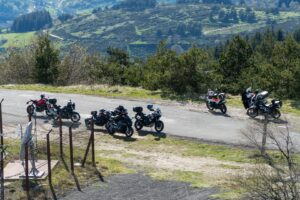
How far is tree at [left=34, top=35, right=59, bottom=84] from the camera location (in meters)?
42.9

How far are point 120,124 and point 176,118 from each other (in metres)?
4.51

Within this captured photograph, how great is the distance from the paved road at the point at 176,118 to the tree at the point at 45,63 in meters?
9.59

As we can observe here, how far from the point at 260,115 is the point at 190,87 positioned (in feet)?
23.8

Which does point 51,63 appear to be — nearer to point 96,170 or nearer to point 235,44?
point 235,44

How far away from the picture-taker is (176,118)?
26812mm

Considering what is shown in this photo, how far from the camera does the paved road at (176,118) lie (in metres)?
24.0

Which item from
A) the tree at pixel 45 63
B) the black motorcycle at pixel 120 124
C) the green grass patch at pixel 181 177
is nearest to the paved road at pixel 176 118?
the black motorcycle at pixel 120 124

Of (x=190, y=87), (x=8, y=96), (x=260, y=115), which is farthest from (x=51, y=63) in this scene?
(x=260, y=115)

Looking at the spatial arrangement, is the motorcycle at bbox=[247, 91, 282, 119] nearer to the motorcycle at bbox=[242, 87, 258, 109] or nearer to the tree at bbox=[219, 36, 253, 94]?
the motorcycle at bbox=[242, 87, 258, 109]

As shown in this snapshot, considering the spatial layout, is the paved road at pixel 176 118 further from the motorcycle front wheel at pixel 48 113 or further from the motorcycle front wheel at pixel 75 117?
the motorcycle front wheel at pixel 48 113

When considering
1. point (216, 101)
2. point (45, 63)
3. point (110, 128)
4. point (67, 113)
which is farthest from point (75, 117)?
point (45, 63)

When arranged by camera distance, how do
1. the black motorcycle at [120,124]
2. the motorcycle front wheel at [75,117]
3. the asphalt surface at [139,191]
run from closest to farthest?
the asphalt surface at [139,191], the black motorcycle at [120,124], the motorcycle front wheel at [75,117]

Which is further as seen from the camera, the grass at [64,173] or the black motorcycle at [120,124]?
the black motorcycle at [120,124]

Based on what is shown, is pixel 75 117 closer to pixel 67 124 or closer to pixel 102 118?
pixel 67 124
